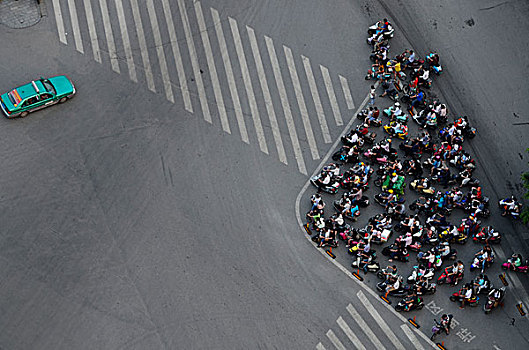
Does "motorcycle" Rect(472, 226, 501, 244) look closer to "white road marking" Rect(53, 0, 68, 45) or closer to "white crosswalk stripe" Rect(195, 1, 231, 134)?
"white crosswalk stripe" Rect(195, 1, 231, 134)

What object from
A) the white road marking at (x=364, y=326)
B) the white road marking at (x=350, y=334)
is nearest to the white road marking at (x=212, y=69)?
the white road marking at (x=364, y=326)

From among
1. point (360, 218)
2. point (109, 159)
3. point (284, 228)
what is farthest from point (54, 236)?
point (360, 218)

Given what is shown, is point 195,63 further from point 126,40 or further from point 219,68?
point 126,40

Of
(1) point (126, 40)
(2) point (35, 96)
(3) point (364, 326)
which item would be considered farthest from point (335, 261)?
(2) point (35, 96)

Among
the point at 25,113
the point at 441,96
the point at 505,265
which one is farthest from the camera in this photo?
the point at 441,96

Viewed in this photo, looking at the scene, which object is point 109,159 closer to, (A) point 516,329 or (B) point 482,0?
(A) point 516,329

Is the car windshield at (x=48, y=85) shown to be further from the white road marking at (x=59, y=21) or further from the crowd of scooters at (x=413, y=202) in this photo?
the crowd of scooters at (x=413, y=202)
